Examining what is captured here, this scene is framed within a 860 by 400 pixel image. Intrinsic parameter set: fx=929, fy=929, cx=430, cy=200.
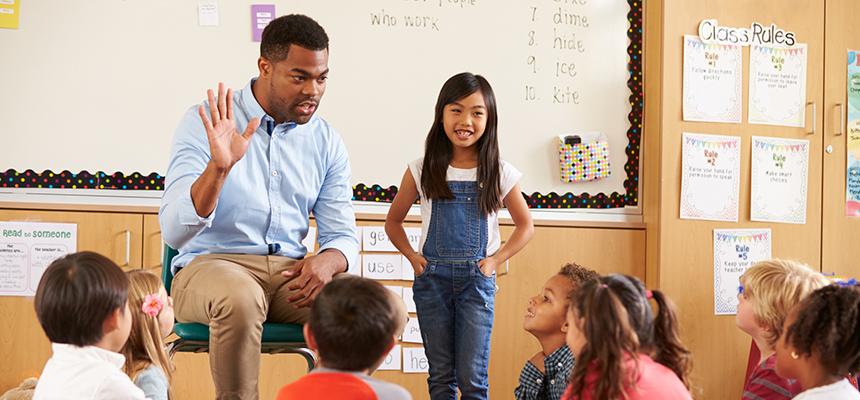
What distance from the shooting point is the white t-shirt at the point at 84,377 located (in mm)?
1577

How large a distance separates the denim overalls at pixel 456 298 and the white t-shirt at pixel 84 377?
1.15 metres

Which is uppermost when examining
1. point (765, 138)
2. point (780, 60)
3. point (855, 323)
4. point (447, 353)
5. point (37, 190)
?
point (780, 60)

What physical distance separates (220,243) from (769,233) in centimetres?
228

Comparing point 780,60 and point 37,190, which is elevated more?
point 780,60

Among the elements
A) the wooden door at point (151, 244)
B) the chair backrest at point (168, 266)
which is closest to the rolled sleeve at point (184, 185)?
the chair backrest at point (168, 266)

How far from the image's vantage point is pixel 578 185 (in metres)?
3.60

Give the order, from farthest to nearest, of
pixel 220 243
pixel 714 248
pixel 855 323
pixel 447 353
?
1. pixel 714 248
2. pixel 447 353
3. pixel 220 243
4. pixel 855 323

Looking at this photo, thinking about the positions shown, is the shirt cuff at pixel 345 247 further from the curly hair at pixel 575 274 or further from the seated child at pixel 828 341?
the seated child at pixel 828 341

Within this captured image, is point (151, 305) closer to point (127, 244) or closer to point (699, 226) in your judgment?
point (127, 244)

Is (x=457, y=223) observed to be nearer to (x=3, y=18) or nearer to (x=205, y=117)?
(x=205, y=117)

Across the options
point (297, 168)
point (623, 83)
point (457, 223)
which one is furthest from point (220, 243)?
point (623, 83)

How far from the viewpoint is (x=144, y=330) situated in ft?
6.34

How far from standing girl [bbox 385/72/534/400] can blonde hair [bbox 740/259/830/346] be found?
0.68m

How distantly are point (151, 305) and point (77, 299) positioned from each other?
311mm
